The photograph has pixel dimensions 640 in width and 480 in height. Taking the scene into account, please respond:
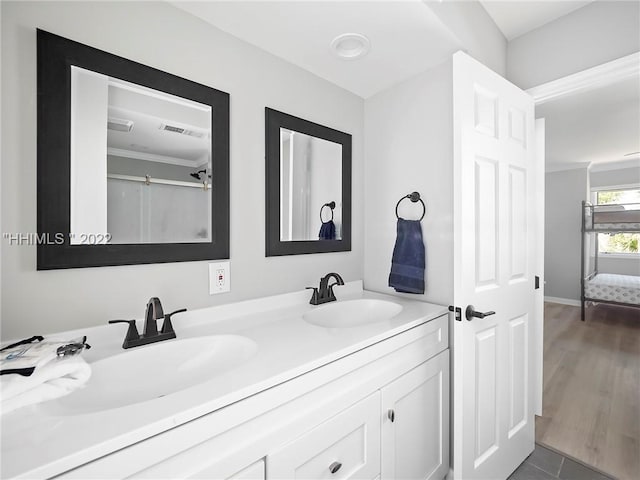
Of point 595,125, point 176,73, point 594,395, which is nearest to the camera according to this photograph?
point 176,73

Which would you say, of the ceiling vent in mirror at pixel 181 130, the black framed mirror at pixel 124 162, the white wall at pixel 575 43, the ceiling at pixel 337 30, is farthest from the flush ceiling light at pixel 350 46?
the white wall at pixel 575 43

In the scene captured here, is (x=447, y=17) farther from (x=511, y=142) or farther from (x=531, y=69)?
(x=531, y=69)

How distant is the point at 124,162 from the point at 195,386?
0.84 metres

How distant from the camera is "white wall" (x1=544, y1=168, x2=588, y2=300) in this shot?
500cm

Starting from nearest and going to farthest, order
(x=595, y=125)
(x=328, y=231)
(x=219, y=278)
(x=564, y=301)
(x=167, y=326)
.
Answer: (x=167, y=326) < (x=219, y=278) < (x=328, y=231) < (x=595, y=125) < (x=564, y=301)

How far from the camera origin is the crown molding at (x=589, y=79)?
1.35 m

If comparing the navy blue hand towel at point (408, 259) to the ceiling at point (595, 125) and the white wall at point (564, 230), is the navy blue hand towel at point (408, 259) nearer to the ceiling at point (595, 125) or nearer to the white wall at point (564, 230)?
the ceiling at point (595, 125)

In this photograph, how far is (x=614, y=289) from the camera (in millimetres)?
4047

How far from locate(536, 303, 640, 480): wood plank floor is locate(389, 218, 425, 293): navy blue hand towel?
1.31 m

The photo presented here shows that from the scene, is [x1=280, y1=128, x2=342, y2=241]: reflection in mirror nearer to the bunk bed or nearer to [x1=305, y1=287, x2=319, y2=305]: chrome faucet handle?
[x1=305, y1=287, x2=319, y2=305]: chrome faucet handle

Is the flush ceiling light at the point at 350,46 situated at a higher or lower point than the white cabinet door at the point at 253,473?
higher

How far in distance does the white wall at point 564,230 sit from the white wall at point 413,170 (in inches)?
197

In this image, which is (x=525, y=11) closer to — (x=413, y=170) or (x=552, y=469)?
(x=413, y=170)

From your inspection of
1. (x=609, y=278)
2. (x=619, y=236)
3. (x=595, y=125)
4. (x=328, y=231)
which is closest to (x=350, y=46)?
(x=328, y=231)
